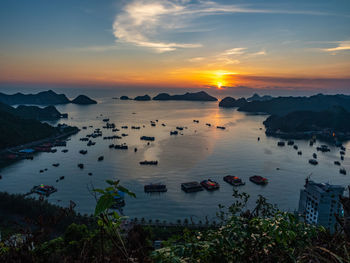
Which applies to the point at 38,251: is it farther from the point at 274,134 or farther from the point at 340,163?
the point at 274,134

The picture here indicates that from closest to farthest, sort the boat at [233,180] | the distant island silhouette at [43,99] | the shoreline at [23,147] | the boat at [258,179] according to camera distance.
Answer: the boat at [233,180] < the boat at [258,179] < the shoreline at [23,147] < the distant island silhouette at [43,99]

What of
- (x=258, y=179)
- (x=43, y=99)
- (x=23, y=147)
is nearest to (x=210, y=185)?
(x=258, y=179)

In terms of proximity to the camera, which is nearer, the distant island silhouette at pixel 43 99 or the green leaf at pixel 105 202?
the green leaf at pixel 105 202

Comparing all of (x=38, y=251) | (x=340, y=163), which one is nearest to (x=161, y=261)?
(x=38, y=251)

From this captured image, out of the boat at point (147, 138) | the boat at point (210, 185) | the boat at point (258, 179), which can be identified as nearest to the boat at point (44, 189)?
the boat at point (210, 185)

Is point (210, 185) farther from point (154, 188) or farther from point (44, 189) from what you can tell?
point (44, 189)

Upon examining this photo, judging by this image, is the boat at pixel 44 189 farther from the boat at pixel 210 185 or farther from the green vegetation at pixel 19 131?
the green vegetation at pixel 19 131
